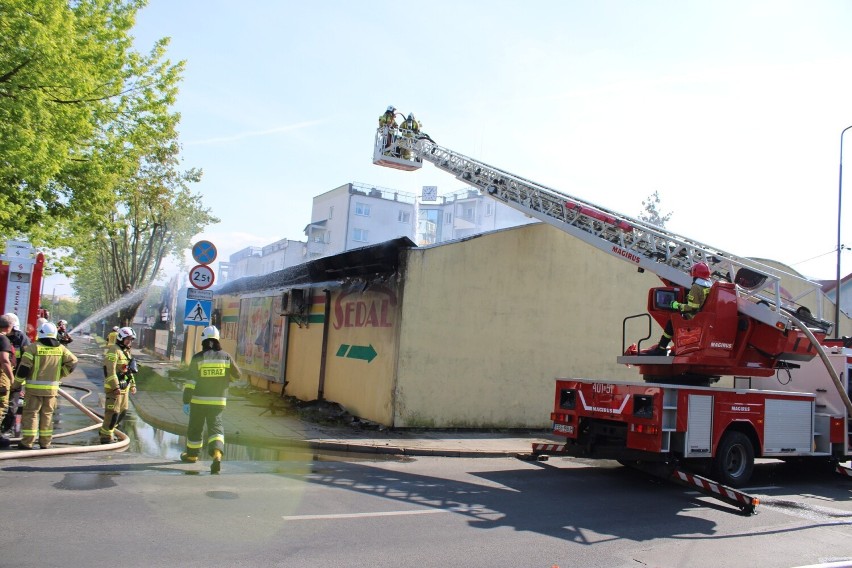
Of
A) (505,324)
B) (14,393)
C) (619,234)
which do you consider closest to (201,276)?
(14,393)

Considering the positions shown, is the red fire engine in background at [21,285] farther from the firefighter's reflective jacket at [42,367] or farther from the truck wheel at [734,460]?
the truck wheel at [734,460]

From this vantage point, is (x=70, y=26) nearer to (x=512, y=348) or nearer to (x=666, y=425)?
(x=512, y=348)

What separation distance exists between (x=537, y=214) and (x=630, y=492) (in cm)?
651

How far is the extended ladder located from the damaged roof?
2.92 metres

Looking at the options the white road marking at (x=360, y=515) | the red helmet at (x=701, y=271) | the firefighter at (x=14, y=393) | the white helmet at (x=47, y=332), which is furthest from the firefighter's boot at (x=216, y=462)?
the red helmet at (x=701, y=271)

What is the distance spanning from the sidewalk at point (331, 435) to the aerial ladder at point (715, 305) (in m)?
3.24

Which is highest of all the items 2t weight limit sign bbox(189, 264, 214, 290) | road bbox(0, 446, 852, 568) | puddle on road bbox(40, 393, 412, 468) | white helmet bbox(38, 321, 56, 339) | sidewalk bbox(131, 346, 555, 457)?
2t weight limit sign bbox(189, 264, 214, 290)

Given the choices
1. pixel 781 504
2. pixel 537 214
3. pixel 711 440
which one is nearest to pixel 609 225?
pixel 537 214

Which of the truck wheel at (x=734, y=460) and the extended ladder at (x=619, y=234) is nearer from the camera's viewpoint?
the truck wheel at (x=734, y=460)

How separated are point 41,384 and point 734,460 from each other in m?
9.76

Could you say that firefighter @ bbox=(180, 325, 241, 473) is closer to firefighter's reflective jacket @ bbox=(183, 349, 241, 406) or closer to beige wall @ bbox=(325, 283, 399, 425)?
firefighter's reflective jacket @ bbox=(183, 349, 241, 406)

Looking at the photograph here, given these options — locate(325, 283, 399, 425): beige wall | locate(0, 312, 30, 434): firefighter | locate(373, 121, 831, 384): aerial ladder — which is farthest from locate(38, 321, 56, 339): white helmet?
locate(373, 121, 831, 384): aerial ladder

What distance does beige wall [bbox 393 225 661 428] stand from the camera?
522 inches

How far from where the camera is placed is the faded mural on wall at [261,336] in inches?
717
